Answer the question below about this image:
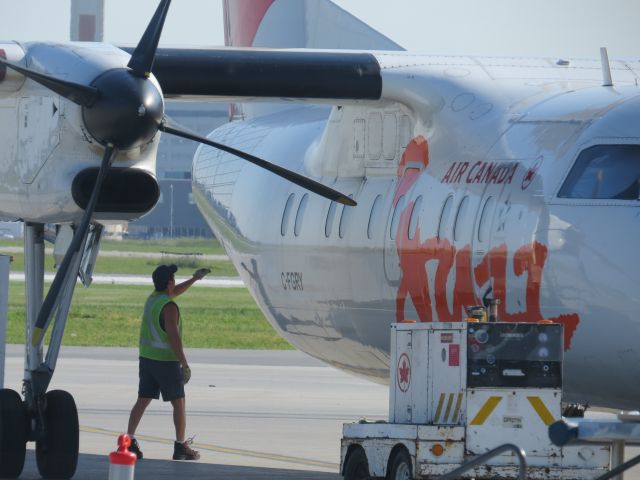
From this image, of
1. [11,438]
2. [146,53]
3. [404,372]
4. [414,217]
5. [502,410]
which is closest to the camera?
[502,410]

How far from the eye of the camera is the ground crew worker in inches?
551

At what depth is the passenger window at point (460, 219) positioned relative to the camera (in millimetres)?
11383

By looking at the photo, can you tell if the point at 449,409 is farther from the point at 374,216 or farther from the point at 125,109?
the point at 374,216

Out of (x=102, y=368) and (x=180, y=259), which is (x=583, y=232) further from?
(x=180, y=259)

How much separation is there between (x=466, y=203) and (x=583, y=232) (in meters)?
1.74

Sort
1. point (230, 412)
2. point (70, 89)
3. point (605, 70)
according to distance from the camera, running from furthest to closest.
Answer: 1. point (230, 412)
2. point (605, 70)
3. point (70, 89)

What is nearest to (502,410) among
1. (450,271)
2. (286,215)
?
(450,271)

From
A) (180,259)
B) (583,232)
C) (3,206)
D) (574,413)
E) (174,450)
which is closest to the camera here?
(583,232)

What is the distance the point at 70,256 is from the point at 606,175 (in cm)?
432

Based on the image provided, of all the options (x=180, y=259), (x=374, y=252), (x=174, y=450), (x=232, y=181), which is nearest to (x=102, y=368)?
(x=232, y=181)

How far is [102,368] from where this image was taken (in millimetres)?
25453

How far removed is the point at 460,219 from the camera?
1144cm

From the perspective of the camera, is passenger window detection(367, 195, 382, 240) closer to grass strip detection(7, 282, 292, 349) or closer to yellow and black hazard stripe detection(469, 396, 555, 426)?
yellow and black hazard stripe detection(469, 396, 555, 426)

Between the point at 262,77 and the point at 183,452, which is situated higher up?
the point at 262,77
